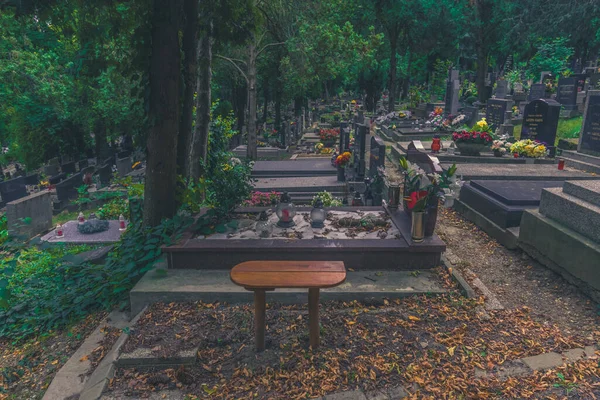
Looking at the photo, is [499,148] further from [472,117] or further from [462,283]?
[462,283]

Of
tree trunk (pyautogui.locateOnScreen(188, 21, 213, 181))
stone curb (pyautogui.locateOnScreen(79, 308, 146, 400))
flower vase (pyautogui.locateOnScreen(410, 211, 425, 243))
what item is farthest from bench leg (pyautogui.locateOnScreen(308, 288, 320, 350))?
tree trunk (pyautogui.locateOnScreen(188, 21, 213, 181))

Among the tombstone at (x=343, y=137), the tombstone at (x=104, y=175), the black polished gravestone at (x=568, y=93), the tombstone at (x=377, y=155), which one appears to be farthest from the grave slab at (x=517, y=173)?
the tombstone at (x=104, y=175)

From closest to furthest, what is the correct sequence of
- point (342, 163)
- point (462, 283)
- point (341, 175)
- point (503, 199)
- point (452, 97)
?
point (462, 283) < point (503, 199) < point (342, 163) < point (341, 175) < point (452, 97)

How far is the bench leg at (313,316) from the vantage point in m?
4.24

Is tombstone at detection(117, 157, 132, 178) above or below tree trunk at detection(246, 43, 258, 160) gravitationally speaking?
below

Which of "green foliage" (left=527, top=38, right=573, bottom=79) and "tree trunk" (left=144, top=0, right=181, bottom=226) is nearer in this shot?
"tree trunk" (left=144, top=0, right=181, bottom=226)

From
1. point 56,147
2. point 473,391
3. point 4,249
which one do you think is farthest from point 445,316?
point 56,147

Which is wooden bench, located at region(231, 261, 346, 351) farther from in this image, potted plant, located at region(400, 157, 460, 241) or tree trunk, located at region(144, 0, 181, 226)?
tree trunk, located at region(144, 0, 181, 226)

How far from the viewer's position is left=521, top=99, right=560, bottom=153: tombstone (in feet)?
47.8

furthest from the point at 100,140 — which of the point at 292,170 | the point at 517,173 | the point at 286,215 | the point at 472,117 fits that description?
the point at 517,173

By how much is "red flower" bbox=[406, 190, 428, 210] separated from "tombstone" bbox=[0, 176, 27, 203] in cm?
1649

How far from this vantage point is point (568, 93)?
21.2 m

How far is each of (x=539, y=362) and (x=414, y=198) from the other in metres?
2.92

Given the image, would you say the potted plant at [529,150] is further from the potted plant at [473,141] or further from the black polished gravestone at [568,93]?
the black polished gravestone at [568,93]
